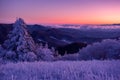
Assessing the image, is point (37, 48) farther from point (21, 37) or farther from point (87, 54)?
point (87, 54)

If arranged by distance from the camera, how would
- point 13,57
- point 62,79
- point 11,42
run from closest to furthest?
point 62,79 → point 13,57 → point 11,42

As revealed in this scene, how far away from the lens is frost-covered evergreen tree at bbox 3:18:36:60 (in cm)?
3959

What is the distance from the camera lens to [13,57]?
128 feet

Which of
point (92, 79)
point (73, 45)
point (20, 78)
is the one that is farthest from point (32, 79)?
Result: point (73, 45)

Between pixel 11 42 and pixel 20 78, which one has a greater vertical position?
pixel 20 78

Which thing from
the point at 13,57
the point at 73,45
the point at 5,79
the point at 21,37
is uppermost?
the point at 5,79

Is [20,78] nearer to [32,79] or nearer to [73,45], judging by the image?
[32,79]

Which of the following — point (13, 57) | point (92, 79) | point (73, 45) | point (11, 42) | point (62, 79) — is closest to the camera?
point (92, 79)

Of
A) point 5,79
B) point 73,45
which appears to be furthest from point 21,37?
point 73,45

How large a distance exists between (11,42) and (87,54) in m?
11.2

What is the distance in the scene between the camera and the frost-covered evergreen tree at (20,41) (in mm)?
39594

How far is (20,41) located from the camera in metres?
40.3

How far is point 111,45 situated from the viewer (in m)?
41.0

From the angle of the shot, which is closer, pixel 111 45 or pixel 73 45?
pixel 111 45
